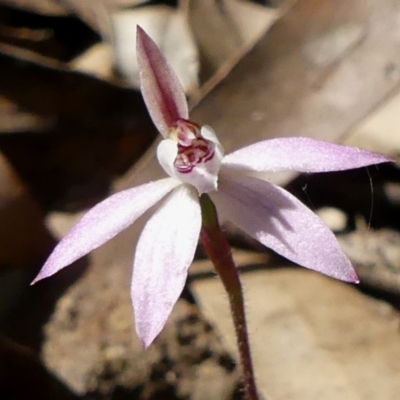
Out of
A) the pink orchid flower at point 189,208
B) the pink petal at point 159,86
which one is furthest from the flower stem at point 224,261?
the pink petal at point 159,86

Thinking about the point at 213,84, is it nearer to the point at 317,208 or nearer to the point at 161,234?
the point at 317,208

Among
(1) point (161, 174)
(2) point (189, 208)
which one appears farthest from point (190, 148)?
(1) point (161, 174)

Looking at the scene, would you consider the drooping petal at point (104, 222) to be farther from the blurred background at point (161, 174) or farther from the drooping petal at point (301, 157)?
the blurred background at point (161, 174)

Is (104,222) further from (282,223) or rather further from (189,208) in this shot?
(282,223)

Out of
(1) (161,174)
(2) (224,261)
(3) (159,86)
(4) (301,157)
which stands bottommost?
(1) (161,174)

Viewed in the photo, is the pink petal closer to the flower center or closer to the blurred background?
the flower center

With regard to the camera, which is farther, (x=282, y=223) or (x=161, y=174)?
(x=161, y=174)

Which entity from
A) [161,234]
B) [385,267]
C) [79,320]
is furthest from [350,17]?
[161,234]

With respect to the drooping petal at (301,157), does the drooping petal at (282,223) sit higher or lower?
lower
